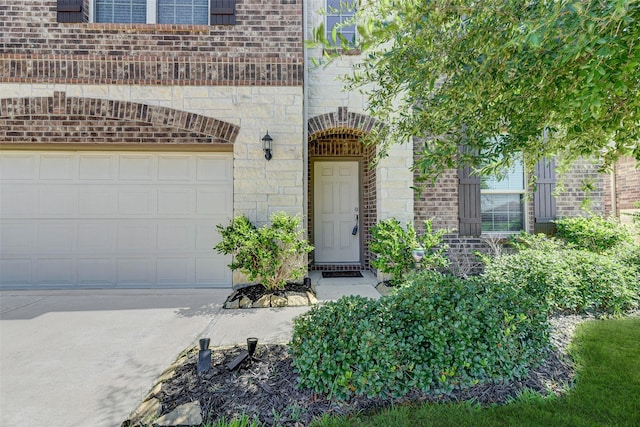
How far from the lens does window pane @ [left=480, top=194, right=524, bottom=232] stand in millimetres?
5773

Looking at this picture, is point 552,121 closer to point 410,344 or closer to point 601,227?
point 410,344

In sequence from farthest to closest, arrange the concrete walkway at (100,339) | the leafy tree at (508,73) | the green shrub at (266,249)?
the green shrub at (266,249) < the concrete walkway at (100,339) < the leafy tree at (508,73)

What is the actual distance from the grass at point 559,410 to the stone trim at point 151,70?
455 cm

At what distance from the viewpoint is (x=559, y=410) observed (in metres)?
1.95

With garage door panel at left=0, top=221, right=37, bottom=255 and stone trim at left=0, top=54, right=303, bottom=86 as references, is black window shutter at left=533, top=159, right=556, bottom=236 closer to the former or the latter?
stone trim at left=0, top=54, right=303, bottom=86

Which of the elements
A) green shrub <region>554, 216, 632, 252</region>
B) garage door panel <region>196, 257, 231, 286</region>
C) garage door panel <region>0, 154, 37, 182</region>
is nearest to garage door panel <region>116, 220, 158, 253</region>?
garage door panel <region>196, 257, 231, 286</region>

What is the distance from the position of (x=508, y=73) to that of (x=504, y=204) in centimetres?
440

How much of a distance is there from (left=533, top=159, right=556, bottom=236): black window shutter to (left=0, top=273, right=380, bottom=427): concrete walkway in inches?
130

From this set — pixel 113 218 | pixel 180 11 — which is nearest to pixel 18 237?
pixel 113 218

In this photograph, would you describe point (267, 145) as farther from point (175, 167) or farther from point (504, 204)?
point (504, 204)

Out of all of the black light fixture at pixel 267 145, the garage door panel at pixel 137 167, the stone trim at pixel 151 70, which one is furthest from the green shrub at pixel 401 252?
the garage door panel at pixel 137 167

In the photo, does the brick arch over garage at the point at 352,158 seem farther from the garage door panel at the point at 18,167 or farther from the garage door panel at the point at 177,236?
the garage door panel at the point at 18,167

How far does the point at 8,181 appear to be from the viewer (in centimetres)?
513

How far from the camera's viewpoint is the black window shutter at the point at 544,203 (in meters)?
5.67
